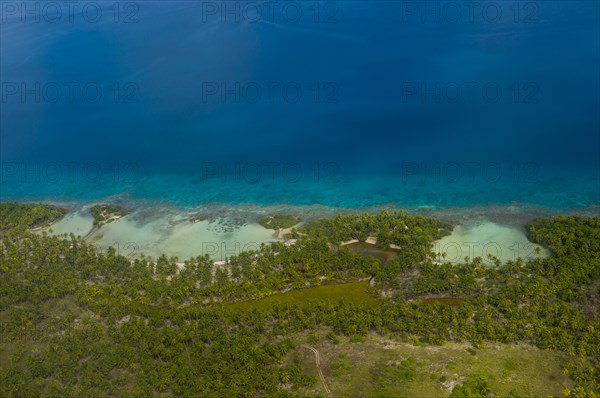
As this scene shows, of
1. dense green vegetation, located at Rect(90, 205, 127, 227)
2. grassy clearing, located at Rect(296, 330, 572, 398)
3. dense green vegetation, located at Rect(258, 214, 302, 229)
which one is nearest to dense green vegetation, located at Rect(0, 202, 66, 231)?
dense green vegetation, located at Rect(90, 205, 127, 227)

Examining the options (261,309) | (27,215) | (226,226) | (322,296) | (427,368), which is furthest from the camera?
(27,215)

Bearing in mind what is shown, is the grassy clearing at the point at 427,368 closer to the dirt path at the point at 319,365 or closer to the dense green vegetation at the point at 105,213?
the dirt path at the point at 319,365

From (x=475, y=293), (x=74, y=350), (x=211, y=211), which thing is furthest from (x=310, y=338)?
(x=211, y=211)

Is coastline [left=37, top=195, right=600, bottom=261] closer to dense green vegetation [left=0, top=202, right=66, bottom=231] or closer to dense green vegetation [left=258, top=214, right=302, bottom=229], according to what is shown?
dense green vegetation [left=258, top=214, right=302, bottom=229]

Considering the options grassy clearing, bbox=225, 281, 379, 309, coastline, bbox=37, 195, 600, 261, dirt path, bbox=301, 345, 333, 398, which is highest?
coastline, bbox=37, 195, 600, 261

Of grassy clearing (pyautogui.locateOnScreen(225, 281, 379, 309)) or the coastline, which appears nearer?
grassy clearing (pyautogui.locateOnScreen(225, 281, 379, 309))

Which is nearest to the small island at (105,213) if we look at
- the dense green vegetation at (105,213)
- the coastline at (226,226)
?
the dense green vegetation at (105,213)

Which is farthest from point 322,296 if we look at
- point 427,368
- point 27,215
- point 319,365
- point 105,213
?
point 27,215

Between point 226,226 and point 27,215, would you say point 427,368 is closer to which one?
point 226,226
